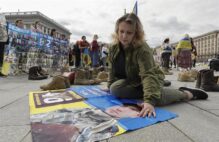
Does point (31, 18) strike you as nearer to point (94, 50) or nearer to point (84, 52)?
point (84, 52)

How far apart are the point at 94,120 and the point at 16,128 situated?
65 centimetres

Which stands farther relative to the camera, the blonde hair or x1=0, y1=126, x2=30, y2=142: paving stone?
the blonde hair

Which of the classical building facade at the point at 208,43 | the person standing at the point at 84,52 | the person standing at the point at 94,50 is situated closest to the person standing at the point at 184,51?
the person standing at the point at 94,50

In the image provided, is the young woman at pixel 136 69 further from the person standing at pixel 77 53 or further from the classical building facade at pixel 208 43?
the classical building facade at pixel 208 43

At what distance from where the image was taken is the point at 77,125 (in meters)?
2.04

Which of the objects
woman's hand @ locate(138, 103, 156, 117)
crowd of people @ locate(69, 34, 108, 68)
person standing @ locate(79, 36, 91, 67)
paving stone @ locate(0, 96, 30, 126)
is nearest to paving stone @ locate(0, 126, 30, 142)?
paving stone @ locate(0, 96, 30, 126)

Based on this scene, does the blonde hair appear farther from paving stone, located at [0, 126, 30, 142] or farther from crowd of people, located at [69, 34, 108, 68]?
crowd of people, located at [69, 34, 108, 68]

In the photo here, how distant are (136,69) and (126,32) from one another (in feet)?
1.53

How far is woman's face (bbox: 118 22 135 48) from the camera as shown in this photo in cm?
298

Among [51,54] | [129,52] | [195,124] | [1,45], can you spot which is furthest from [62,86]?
[51,54]

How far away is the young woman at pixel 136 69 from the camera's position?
8.97 feet

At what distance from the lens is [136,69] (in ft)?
10.2

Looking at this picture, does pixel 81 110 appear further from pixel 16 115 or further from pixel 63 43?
pixel 63 43

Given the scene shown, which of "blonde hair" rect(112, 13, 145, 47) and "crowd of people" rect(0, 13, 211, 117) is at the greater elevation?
"blonde hair" rect(112, 13, 145, 47)
